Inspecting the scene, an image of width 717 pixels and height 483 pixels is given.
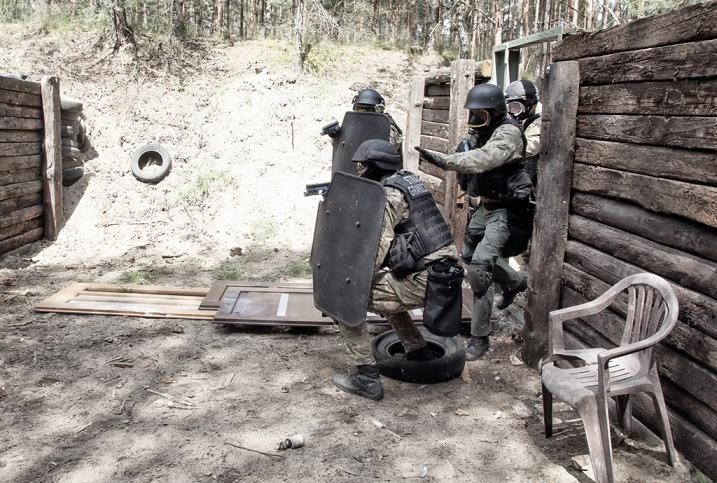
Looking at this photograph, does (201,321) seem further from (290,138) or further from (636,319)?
(290,138)

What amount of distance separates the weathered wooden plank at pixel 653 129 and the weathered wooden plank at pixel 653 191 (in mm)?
214

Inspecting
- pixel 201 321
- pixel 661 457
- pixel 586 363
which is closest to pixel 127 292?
pixel 201 321

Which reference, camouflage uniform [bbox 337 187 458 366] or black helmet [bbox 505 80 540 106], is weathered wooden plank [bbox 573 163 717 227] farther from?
black helmet [bbox 505 80 540 106]

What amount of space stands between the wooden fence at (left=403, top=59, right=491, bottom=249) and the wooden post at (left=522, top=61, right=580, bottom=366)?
2.77 m

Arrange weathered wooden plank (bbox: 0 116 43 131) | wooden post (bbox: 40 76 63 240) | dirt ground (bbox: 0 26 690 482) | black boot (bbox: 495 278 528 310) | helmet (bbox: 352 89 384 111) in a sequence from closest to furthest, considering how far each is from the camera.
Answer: dirt ground (bbox: 0 26 690 482)
black boot (bbox: 495 278 528 310)
helmet (bbox: 352 89 384 111)
weathered wooden plank (bbox: 0 116 43 131)
wooden post (bbox: 40 76 63 240)

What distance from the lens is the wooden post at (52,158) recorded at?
8.32m

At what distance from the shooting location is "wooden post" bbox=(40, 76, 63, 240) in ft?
27.3

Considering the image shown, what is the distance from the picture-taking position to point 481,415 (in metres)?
4.01

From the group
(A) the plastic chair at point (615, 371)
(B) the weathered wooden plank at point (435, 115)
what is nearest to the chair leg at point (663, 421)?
(A) the plastic chair at point (615, 371)

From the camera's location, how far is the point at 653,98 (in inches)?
139

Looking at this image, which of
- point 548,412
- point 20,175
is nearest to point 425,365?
point 548,412

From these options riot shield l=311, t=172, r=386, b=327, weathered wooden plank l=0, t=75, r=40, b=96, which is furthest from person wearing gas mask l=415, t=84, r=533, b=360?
weathered wooden plank l=0, t=75, r=40, b=96

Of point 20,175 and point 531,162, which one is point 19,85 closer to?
point 20,175

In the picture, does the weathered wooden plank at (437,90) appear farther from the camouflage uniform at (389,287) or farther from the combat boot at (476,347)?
the camouflage uniform at (389,287)
